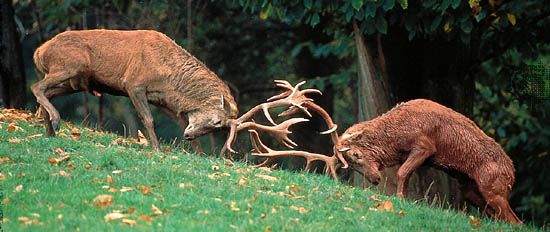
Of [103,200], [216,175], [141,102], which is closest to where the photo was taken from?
[103,200]

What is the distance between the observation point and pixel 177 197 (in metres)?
10.8

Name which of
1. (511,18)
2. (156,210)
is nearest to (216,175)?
(156,210)

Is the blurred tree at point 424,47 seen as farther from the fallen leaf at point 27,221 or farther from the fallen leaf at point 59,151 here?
the fallen leaf at point 27,221

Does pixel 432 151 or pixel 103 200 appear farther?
pixel 432 151

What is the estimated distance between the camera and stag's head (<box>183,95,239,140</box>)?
14477mm

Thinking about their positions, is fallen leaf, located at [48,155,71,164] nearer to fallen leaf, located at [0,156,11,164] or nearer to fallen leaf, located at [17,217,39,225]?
fallen leaf, located at [0,156,11,164]

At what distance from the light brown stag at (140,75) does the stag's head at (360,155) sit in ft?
5.87

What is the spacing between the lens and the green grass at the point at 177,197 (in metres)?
9.80

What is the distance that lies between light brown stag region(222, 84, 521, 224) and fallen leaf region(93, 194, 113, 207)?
3.85 metres

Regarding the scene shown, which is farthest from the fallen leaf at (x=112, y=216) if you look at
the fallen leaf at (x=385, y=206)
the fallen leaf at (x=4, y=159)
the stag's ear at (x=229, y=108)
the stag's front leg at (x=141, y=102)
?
the stag's ear at (x=229, y=108)

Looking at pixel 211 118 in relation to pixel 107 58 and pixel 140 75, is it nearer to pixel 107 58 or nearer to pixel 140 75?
pixel 140 75

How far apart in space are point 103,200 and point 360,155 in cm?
411

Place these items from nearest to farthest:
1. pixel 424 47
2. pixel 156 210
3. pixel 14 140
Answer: pixel 156 210
pixel 14 140
pixel 424 47

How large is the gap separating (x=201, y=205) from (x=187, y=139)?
400 cm
